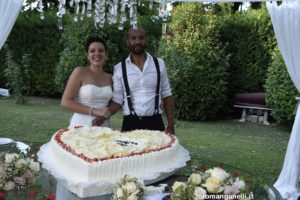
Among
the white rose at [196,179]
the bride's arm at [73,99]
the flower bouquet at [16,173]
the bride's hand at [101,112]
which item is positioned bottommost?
the flower bouquet at [16,173]

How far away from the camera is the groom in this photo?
138 inches

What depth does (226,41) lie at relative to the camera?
902 cm

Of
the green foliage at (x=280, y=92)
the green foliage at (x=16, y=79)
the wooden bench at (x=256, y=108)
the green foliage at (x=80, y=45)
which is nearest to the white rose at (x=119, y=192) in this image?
the green foliage at (x=280, y=92)

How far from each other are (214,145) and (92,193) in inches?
179

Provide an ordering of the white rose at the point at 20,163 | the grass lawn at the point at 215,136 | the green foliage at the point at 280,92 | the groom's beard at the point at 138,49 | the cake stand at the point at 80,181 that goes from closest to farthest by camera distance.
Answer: the cake stand at the point at 80,181, the white rose at the point at 20,163, the groom's beard at the point at 138,49, the grass lawn at the point at 215,136, the green foliage at the point at 280,92

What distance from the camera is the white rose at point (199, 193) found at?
205cm

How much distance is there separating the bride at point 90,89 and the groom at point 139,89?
0.07 meters

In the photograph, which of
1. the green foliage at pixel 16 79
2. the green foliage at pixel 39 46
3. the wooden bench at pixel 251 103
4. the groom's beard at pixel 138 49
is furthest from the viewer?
the green foliage at pixel 39 46

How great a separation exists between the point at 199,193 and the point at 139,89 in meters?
1.58

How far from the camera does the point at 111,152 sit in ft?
8.80

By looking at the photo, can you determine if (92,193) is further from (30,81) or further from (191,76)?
(30,81)

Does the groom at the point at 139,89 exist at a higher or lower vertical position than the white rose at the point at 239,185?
higher

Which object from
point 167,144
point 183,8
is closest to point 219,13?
point 183,8

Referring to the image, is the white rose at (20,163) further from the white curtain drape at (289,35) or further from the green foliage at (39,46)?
the green foliage at (39,46)
